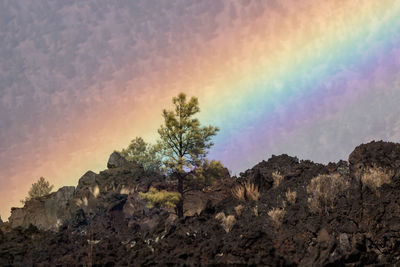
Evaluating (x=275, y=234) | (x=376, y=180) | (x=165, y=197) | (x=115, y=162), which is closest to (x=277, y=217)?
(x=275, y=234)

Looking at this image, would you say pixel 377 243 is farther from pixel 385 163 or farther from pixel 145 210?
pixel 145 210

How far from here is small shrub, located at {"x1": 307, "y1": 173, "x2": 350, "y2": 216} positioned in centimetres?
1270

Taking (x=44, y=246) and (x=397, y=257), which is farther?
(x=44, y=246)

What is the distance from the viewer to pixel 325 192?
13586 millimetres

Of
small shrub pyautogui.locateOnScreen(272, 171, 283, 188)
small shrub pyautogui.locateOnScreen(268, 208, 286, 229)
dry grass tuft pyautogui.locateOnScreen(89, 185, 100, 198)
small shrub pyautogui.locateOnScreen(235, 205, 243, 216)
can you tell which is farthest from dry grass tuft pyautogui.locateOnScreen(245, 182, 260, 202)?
dry grass tuft pyautogui.locateOnScreen(89, 185, 100, 198)

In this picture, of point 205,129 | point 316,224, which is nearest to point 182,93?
point 205,129

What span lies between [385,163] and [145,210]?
14.8 meters

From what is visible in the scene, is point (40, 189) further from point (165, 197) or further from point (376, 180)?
point (376, 180)

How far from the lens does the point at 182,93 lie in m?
22.8

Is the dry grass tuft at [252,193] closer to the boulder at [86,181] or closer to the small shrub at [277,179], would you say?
the small shrub at [277,179]

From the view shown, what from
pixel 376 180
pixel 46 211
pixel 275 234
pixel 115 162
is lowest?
pixel 275 234

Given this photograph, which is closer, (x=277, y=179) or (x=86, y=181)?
(x=277, y=179)

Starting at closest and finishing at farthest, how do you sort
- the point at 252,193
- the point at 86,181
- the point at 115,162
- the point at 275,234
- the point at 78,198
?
the point at 275,234, the point at 252,193, the point at 78,198, the point at 86,181, the point at 115,162

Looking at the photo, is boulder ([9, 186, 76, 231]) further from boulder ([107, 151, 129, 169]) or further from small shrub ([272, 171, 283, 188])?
small shrub ([272, 171, 283, 188])
